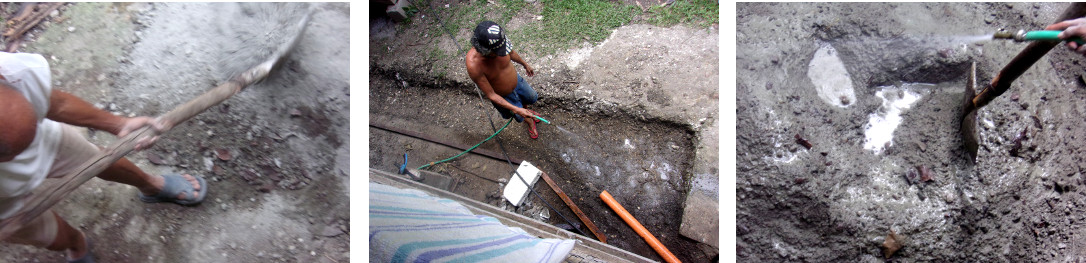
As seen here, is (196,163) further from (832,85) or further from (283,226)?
(832,85)

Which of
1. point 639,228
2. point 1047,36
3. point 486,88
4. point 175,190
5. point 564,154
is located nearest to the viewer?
point 1047,36

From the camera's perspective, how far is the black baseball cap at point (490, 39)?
228 cm

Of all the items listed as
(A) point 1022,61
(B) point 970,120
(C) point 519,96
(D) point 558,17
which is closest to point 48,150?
(C) point 519,96

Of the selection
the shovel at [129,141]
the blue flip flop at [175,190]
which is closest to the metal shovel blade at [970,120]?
the shovel at [129,141]

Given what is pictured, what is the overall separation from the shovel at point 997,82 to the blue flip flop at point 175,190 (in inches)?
158

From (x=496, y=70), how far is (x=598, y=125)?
1174 millimetres

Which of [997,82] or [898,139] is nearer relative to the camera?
[997,82]

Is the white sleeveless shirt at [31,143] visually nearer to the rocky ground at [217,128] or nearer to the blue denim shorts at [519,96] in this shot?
the rocky ground at [217,128]

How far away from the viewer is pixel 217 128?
2084 millimetres

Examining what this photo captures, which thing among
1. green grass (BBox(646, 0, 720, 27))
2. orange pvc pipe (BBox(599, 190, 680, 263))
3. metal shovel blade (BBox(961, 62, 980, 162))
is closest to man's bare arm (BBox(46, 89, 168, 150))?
orange pvc pipe (BBox(599, 190, 680, 263))

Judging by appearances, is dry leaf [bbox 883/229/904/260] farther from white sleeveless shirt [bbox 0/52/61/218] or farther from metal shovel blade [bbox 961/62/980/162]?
white sleeveless shirt [bbox 0/52/61/218]

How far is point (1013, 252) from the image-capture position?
2424mm

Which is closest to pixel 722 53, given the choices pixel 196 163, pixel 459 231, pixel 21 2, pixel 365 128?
pixel 459 231

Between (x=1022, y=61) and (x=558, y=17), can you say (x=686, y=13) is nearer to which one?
(x=558, y=17)
